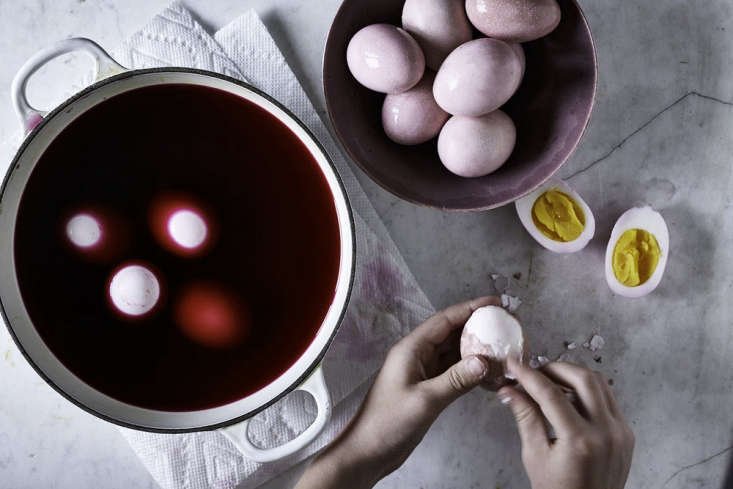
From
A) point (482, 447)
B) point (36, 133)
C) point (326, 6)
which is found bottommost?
point (482, 447)

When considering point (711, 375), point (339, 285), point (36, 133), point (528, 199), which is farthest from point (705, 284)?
point (36, 133)

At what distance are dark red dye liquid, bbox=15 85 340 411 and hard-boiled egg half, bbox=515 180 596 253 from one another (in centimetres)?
28

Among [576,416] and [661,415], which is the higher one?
[576,416]

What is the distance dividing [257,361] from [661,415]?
58 cm

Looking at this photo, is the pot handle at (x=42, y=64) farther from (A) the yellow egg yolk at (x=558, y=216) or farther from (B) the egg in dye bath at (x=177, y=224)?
(A) the yellow egg yolk at (x=558, y=216)

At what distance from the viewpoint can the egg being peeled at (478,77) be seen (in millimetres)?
708

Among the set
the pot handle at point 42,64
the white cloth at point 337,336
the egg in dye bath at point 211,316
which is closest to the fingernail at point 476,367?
the white cloth at point 337,336

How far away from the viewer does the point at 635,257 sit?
35.1 inches

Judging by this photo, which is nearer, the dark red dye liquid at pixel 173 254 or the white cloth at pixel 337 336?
the dark red dye liquid at pixel 173 254

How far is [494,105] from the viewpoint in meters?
0.74

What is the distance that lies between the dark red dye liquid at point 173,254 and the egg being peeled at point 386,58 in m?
0.11

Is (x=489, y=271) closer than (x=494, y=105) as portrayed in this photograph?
No

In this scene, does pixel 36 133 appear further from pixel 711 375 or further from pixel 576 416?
pixel 711 375

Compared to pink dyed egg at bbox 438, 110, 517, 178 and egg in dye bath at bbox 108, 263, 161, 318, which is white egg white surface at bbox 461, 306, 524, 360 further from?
egg in dye bath at bbox 108, 263, 161, 318
